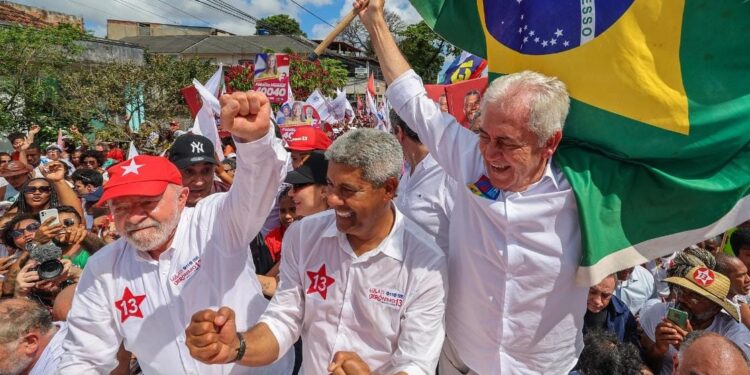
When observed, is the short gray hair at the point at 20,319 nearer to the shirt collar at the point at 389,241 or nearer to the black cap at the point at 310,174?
the black cap at the point at 310,174

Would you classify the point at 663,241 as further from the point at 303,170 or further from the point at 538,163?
the point at 303,170

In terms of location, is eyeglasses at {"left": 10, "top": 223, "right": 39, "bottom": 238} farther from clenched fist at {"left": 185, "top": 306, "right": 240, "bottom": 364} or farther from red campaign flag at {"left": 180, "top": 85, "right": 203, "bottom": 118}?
clenched fist at {"left": 185, "top": 306, "right": 240, "bottom": 364}

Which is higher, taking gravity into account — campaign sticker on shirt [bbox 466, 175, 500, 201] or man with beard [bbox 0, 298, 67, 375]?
campaign sticker on shirt [bbox 466, 175, 500, 201]

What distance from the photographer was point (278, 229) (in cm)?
404

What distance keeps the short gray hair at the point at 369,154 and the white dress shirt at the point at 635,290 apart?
120 inches

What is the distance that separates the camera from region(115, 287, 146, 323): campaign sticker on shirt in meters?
2.41

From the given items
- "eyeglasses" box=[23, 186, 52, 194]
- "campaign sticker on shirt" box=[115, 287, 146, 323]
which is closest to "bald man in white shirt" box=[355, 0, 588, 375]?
"campaign sticker on shirt" box=[115, 287, 146, 323]

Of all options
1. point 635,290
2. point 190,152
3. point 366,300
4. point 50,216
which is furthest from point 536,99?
point 50,216

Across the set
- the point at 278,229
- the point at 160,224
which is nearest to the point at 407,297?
the point at 160,224

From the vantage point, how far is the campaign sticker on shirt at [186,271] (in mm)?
2410

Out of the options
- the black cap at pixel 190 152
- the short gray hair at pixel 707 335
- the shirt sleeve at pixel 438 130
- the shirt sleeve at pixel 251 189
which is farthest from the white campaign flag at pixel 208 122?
the short gray hair at pixel 707 335

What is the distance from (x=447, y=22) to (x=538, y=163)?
948mm

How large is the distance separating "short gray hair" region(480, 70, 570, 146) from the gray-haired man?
47 centimetres

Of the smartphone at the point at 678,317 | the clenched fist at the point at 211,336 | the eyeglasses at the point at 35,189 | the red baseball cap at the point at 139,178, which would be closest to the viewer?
the clenched fist at the point at 211,336
